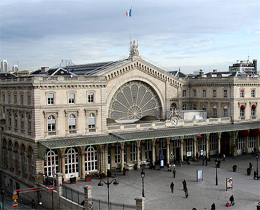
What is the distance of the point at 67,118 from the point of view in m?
54.3

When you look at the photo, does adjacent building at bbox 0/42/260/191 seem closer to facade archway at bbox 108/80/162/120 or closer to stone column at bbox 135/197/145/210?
facade archway at bbox 108/80/162/120

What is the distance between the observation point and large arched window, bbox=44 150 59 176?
175 ft

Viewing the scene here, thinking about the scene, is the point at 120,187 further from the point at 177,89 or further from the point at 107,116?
the point at 177,89

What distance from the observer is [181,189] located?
160ft

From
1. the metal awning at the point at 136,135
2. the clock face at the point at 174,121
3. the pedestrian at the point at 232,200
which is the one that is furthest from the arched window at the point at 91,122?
the pedestrian at the point at 232,200

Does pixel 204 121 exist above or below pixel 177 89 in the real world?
below

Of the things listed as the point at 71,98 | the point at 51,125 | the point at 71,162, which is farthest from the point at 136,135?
the point at 51,125

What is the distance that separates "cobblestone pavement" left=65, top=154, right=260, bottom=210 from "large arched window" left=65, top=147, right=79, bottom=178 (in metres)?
2.66

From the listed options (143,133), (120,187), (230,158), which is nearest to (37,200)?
(120,187)

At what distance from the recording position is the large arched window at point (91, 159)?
→ 56.2 meters

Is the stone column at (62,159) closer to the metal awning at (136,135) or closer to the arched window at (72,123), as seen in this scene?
the metal awning at (136,135)

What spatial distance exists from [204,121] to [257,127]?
30.7 feet

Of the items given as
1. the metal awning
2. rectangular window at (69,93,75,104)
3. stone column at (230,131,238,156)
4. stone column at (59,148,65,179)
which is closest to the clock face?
the metal awning

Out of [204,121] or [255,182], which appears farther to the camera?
[204,121]
